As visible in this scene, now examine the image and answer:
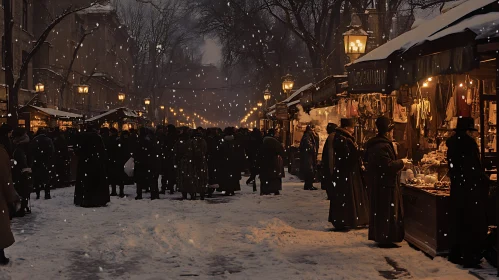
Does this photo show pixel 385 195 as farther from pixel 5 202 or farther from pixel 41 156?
pixel 41 156

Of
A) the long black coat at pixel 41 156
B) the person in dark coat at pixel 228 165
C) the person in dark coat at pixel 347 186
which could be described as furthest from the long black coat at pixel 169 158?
the person in dark coat at pixel 347 186

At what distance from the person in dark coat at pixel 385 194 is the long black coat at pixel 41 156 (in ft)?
31.0

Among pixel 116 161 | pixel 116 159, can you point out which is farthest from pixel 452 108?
pixel 116 159

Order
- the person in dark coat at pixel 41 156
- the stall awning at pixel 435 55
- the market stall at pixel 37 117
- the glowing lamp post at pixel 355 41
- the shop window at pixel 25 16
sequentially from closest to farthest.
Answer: the stall awning at pixel 435 55 → the person in dark coat at pixel 41 156 → the glowing lamp post at pixel 355 41 → the market stall at pixel 37 117 → the shop window at pixel 25 16

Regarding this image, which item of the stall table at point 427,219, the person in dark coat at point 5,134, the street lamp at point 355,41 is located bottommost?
the stall table at point 427,219

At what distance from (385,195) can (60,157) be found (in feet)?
40.8

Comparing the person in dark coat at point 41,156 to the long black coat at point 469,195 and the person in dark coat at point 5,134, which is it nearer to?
the person in dark coat at point 5,134

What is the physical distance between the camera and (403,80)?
903 centimetres

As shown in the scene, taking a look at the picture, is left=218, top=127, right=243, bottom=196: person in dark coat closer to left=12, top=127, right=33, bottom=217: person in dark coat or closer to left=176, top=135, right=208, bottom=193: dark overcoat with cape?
left=176, top=135, right=208, bottom=193: dark overcoat with cape

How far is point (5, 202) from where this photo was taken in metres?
7.76

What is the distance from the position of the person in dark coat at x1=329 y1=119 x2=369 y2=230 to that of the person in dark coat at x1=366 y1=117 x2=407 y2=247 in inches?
51.9

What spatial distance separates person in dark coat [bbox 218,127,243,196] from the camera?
55.2ft

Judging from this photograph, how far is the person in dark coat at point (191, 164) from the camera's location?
15.6 m

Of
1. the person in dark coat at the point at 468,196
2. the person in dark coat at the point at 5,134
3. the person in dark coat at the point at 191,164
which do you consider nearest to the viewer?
the person in dark coat at the point at 468,196
